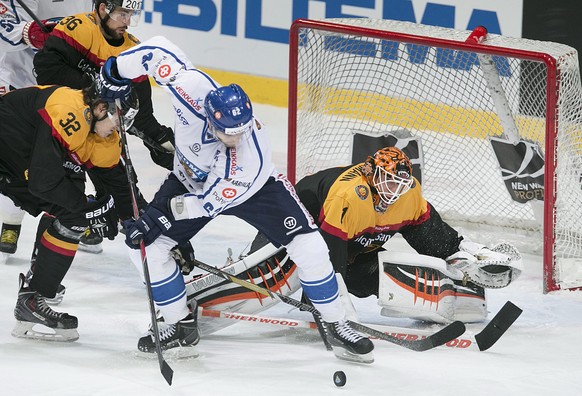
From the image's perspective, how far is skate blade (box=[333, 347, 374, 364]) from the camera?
12.8 ft

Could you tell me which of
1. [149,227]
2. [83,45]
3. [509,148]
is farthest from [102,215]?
[509,148]

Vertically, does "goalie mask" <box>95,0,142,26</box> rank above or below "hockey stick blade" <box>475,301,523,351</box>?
above

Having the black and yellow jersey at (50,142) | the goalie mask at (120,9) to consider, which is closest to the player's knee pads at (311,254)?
the black and yellow jersey at (50,142)

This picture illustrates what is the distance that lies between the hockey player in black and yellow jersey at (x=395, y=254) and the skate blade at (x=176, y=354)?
567 millimetres

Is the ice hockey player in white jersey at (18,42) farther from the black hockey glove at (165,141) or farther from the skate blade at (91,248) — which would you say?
the black hockey glove at (165,141)

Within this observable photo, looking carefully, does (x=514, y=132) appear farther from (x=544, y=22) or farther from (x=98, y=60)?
(x=98, y=60)

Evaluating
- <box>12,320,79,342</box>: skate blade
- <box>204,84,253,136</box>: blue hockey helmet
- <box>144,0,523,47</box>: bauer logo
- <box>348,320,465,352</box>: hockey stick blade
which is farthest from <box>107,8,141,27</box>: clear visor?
<box>144,0,523,47</box>: bauer logo

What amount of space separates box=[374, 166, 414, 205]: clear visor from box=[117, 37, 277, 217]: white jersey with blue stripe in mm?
420

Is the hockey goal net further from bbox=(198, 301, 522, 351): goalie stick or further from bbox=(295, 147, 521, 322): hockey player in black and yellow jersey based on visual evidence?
bbox=(198, 301, 522, 351): goalie stick

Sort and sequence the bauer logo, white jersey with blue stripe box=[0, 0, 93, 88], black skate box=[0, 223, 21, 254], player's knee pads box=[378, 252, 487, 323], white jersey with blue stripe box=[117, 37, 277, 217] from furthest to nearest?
the bauer logo
white jersey with blue stripe box=[0, 0, 93, 88]
black skate box=[0, 223, 21, 254]
player's knee pads box=[378, 252, 487, 323]
white jersey with blue stripe box=[117, 37, 277, 217]

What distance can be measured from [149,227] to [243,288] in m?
0.53

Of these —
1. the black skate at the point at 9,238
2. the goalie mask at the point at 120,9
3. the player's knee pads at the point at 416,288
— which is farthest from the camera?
the black skate at the point at 9,238

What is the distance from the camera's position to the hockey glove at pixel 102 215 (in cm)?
390

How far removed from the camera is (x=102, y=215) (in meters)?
3.93
